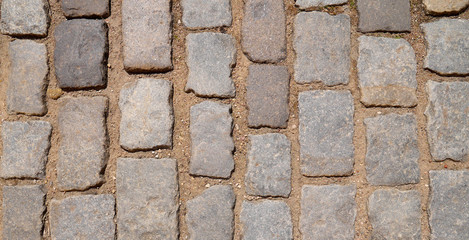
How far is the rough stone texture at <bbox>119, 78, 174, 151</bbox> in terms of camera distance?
189cm

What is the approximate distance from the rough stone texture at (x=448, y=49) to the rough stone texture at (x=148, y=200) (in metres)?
1.45

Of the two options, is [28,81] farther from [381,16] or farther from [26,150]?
[381,16]

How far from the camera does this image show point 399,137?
6.29 ft

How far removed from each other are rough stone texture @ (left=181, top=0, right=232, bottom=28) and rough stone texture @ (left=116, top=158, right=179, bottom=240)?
72cm

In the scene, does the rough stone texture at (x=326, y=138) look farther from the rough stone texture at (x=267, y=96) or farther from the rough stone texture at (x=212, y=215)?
the rough stone texture at (x=212, y=215)

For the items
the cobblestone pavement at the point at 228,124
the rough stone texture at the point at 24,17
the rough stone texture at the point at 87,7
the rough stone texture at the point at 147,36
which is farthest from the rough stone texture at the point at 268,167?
the rough stone texture at the point at 24,17

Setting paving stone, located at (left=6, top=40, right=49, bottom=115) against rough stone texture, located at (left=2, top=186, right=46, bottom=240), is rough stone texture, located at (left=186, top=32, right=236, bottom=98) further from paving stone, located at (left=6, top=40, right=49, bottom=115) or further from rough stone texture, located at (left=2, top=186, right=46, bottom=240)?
rough stone texture, located at (left=2, top=186, right=46, bottom=240)

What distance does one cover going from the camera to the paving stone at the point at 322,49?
75.9 inches

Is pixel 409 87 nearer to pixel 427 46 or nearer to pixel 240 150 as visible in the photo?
pixel 427 46

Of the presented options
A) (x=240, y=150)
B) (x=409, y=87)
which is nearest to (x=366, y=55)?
(x=409, y=87)

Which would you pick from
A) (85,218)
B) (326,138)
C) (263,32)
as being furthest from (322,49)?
(85,218)

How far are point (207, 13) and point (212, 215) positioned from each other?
103 centimetres

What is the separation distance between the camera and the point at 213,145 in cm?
190

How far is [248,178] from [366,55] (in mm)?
881
